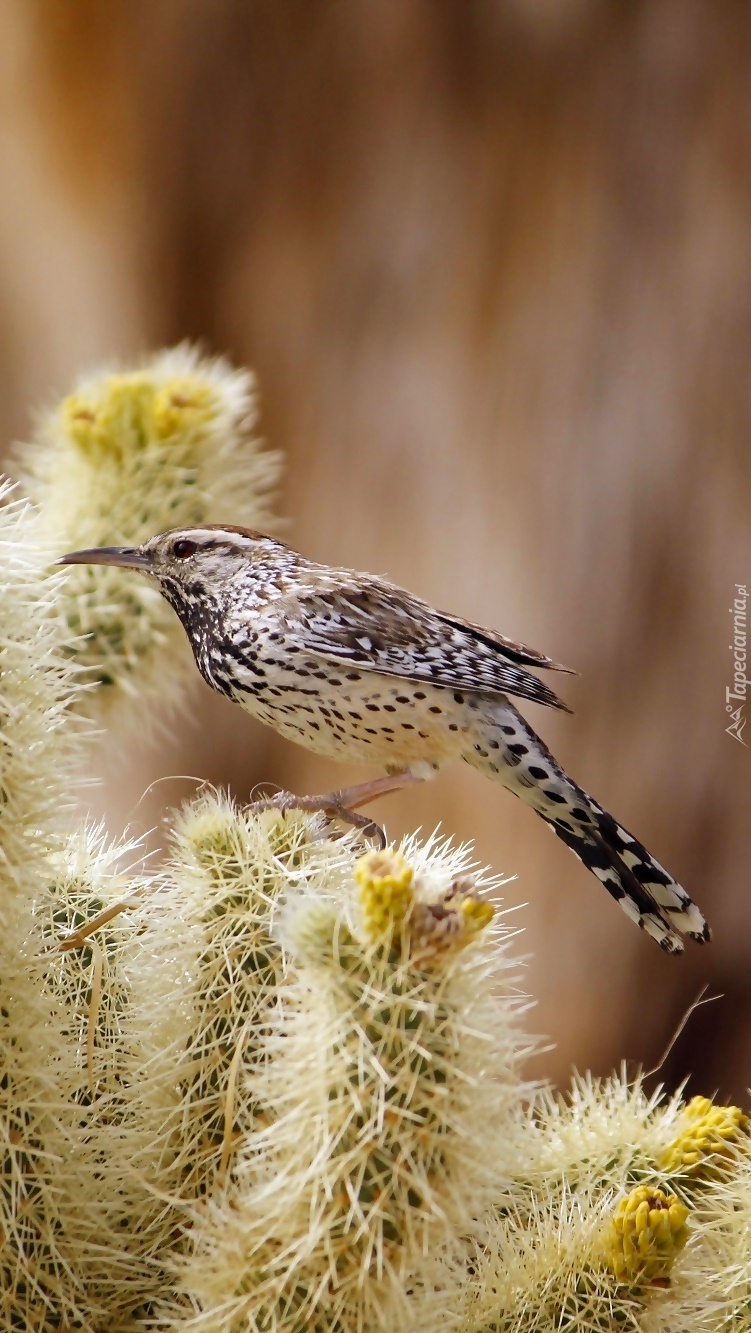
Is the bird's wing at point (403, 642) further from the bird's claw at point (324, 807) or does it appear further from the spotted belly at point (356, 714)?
the bird's claw at point (324, 807)

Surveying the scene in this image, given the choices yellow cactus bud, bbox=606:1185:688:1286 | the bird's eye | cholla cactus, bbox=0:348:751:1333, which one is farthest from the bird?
yellow cactus bud, bbox=606:1185:688:1286

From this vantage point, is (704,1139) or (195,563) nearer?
(704,1139)

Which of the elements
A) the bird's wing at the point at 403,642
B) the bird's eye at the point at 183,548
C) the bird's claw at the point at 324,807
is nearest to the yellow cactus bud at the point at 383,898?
the bird's claw at the point at 324,807

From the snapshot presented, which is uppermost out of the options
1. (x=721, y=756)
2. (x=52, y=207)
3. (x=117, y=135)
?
(x=117, y=135)

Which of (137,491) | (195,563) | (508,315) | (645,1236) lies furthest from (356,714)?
(508,315)

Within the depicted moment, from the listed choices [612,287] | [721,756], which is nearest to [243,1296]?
[721,756]

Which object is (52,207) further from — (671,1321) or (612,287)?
(671,1321)

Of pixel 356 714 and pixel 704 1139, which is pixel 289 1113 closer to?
pixel 704 1139
